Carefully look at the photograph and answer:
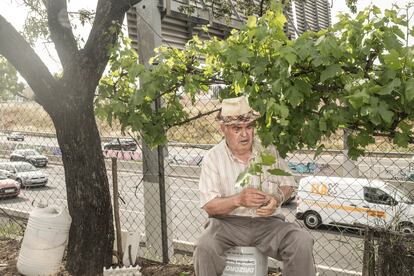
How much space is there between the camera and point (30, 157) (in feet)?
94.0

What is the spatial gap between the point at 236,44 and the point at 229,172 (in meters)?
0.82

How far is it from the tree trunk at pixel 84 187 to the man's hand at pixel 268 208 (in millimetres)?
1936

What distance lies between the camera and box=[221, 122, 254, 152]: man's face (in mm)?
2828

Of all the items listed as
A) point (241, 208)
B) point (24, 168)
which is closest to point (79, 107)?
point (241, 208)

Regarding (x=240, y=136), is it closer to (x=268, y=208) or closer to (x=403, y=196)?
(x=268, y=208)

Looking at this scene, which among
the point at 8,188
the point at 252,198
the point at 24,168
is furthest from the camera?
the point at 24,168

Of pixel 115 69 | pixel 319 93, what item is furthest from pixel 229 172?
pixel 115 69

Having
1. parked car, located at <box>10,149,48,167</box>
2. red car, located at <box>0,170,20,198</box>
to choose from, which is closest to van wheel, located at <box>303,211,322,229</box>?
red car, located at <box>0,170,20,198</box>

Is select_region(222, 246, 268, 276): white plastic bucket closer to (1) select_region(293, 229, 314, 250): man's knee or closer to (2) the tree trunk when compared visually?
(1) select_region(293, 229, 314, 250): man's knee

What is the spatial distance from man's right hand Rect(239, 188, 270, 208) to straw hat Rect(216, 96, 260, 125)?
46cm

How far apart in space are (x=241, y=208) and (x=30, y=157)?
28.3 meters

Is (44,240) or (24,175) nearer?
(44,240)

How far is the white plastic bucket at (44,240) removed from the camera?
402 cm

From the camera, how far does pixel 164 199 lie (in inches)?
174
